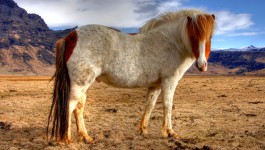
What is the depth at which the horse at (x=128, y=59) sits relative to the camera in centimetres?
566

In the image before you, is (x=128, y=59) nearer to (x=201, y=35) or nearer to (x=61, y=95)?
(x=61, y=95)

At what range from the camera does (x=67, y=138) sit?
580cm

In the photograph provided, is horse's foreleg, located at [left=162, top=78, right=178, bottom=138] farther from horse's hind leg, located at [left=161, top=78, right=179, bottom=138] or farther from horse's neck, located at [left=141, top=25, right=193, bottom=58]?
horse's neck, located at [left=141, top=25, right=193, bottom=58]

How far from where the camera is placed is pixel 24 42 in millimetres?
144250

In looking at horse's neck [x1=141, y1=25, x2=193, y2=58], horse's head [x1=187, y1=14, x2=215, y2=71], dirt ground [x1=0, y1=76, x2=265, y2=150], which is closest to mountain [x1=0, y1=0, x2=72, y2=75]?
dirt ground [x1=0, y1=76, x2=265, y2=150]

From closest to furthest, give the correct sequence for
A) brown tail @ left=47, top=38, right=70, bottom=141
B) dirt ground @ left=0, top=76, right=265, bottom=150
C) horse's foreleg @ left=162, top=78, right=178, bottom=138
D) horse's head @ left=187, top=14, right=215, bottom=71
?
brown tail @ left=47, top=38, right=70, bottom=141 → dirt ground @ left=0, top=76, right=265, bottom=150 → horse's head @ left=187, top=14, right=215, bottom=71 → horse's foreleg @ left=162, top=78, right=178, bottom=138

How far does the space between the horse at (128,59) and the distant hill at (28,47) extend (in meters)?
109

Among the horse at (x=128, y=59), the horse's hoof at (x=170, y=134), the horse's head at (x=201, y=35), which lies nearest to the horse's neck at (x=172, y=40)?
the horse at (x=128, y=59)

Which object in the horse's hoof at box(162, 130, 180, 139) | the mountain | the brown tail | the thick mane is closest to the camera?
the brown tail

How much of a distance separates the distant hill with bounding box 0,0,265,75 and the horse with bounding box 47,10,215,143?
108790 mm

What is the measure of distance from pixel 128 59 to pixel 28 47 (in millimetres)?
142977

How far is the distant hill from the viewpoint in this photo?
120m

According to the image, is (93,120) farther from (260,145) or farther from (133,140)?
(260,145)

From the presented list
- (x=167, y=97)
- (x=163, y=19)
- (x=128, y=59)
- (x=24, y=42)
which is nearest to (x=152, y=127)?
(x=167, y=97)
